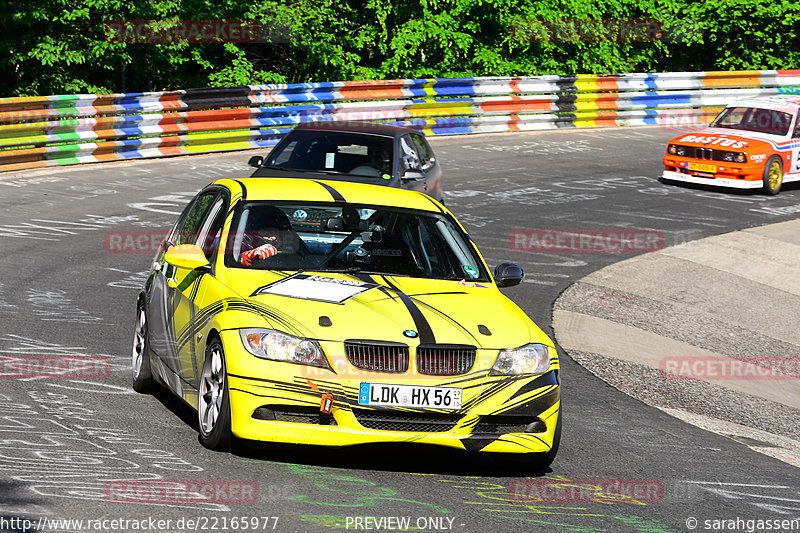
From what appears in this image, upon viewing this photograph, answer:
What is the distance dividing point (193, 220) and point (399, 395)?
2.67 m

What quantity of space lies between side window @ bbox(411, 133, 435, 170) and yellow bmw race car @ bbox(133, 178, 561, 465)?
315 inches

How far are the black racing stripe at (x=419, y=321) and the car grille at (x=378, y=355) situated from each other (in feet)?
0.44

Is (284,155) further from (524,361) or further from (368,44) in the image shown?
(368,44)

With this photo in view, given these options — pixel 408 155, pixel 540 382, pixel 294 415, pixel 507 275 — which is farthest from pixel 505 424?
pixel 408 155

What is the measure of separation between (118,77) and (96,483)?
73.9 ft

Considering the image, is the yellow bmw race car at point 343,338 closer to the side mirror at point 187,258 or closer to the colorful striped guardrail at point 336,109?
the side mirror at point 187,258

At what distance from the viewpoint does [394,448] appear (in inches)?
272

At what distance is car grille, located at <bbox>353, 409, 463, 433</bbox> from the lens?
674 centimetres

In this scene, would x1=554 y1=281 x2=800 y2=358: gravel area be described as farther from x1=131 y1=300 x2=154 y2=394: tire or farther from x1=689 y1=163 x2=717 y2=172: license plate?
x1=689 y1=163 x2=717 y2=172: license plate

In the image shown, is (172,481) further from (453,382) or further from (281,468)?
(453,382)

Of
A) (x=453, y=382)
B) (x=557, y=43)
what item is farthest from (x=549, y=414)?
(x=557, y=43)

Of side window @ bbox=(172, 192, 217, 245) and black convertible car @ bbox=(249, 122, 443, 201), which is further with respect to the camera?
black convertible car @ bbox=(249, 122, 443, 201)

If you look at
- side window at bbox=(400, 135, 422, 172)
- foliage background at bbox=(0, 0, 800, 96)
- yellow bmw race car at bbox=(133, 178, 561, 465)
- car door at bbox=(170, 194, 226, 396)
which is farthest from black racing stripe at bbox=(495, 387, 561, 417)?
foliage background at bbox=(0, 0, 800, 96)

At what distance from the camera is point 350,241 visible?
824 centimetres
